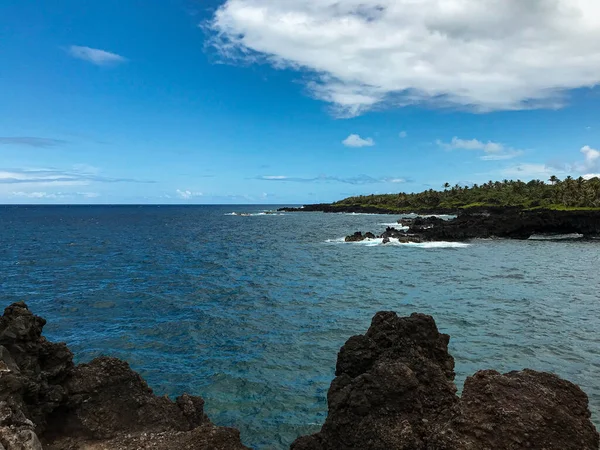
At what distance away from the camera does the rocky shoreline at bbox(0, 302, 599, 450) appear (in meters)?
8.28

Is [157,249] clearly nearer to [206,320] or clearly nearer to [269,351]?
[206,320]

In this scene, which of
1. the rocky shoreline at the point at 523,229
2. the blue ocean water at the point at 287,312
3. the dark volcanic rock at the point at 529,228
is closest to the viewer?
the blue ocean water at the point at 287,312

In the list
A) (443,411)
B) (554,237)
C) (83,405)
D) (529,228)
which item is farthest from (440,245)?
(83,405)

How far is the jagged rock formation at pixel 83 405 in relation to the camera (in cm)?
999

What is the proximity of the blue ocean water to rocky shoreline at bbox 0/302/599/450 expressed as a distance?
510cm

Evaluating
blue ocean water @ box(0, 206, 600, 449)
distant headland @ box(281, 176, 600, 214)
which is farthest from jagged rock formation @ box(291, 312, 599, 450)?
distant headland @ box(281, 176, 600, 214)

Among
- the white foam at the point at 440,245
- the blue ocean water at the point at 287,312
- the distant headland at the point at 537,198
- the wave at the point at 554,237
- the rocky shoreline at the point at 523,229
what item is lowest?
the blue ocean water at the point at 287,312

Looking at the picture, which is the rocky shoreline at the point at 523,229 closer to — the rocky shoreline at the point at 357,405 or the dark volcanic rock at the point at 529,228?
the dark volcanic rock at the point at 529,228

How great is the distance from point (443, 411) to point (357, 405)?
2.12m

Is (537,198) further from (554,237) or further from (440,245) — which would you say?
(440,245)

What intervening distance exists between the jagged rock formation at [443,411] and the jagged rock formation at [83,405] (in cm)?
285

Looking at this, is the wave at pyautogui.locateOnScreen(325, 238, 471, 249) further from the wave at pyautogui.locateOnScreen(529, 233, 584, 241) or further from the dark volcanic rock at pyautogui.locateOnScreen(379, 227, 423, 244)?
the wave at pyautogui.locateOnScreen(529, 233, 584, 241)

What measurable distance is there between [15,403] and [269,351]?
610 inches

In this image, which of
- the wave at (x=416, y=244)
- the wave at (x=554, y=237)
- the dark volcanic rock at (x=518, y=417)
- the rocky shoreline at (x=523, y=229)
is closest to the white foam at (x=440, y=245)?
the wave at (x=416, y=244)
